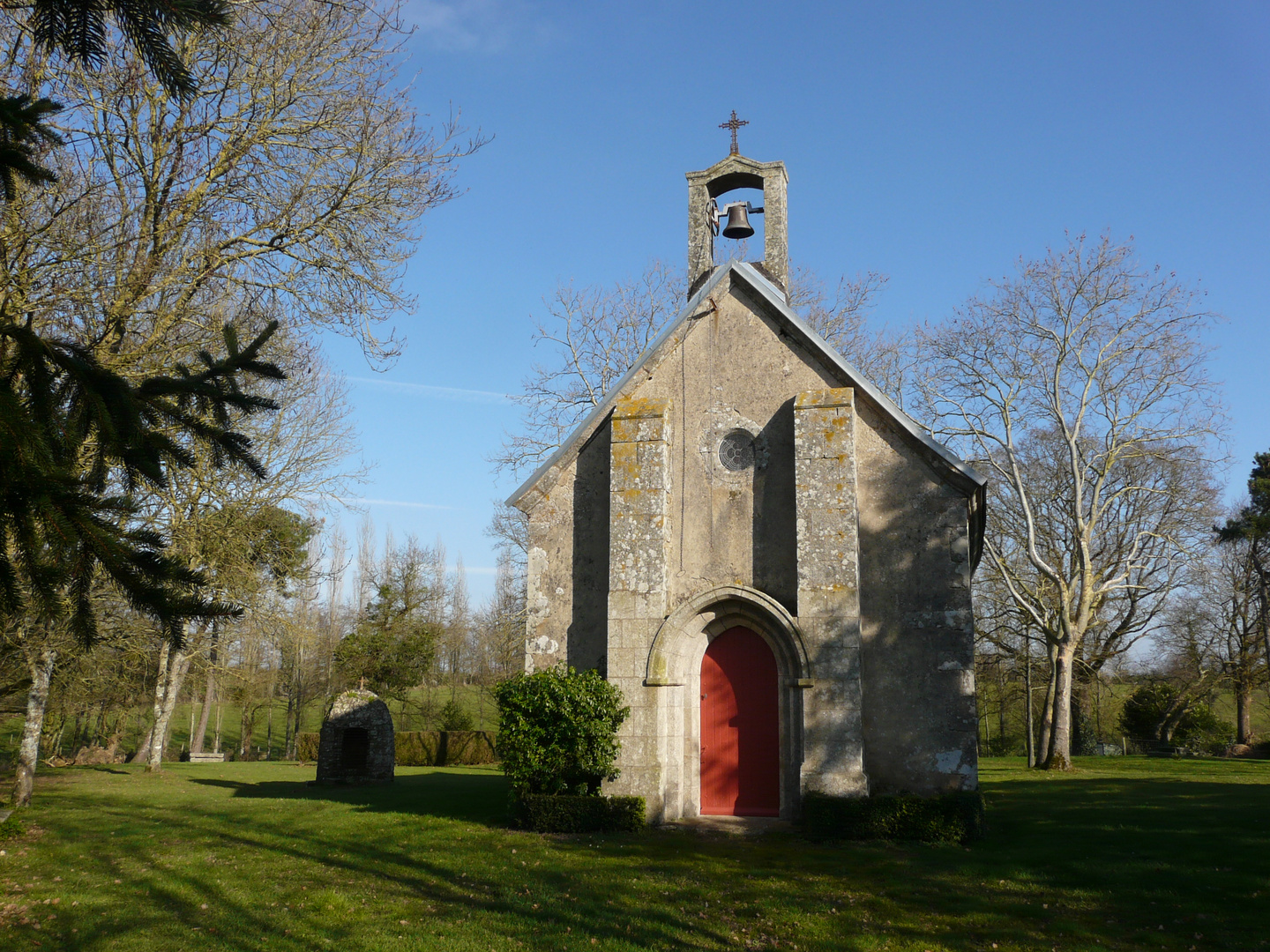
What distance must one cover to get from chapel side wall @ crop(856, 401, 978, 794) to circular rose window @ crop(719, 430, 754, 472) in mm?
1680

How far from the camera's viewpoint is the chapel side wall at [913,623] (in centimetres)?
1246

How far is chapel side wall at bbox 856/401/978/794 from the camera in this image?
12461 millimetres

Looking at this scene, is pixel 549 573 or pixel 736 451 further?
pixel 549 573

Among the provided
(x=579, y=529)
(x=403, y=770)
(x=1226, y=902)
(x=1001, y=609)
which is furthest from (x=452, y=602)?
(x=1226, y=902)

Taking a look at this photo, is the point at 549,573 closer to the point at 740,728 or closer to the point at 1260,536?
the point at 740,728

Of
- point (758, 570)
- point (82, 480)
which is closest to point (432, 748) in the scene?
point (758, 570)

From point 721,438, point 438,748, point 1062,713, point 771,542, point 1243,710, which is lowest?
point 438,748

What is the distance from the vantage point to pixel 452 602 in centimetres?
5581

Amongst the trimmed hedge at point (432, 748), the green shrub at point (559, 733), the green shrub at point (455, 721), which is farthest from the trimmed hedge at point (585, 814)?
the green shrub at point (455, 721)

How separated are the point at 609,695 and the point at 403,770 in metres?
17.3

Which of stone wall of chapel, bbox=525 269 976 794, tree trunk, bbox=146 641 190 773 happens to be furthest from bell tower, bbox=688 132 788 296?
tree trunk, bbox=146 641 190 773

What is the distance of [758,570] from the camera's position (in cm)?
1375

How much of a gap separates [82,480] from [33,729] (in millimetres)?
15692

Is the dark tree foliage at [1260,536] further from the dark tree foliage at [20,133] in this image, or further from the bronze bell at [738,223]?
the dark tree foliage at [20,133]
